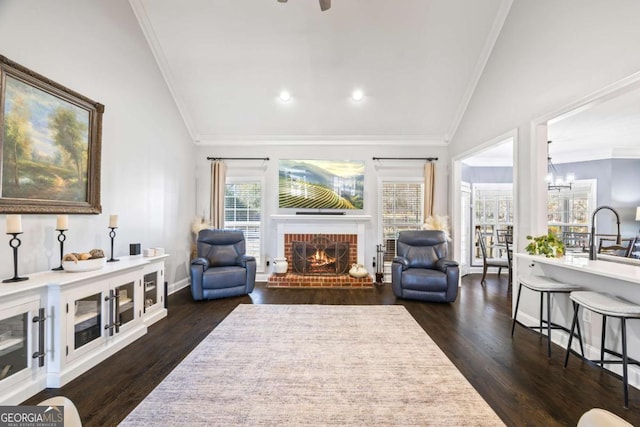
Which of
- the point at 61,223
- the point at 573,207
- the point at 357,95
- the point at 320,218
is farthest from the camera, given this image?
the point at 573,207

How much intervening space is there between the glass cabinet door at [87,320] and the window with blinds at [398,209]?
4.72m

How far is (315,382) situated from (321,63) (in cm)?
433

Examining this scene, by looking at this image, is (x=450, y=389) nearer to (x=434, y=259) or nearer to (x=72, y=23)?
(x=434, y=259)

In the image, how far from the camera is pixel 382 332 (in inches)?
126

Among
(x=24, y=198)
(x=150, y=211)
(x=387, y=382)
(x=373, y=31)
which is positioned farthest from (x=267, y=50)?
(x=387, y=382)

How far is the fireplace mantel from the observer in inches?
223

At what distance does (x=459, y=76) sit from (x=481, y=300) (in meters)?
3.64

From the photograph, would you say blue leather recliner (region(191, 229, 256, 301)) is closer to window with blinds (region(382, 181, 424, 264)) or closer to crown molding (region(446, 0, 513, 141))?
window with blinds (region(382, 181, 424, 264))

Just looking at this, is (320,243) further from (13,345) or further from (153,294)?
(13,345)

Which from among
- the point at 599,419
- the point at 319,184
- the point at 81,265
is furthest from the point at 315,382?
the point at 319,184

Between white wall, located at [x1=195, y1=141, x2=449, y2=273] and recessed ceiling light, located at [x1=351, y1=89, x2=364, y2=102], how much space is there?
1.02 m

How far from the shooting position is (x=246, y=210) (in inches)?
231

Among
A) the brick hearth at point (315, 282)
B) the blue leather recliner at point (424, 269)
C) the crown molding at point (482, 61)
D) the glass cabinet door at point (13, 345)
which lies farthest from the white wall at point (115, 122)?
the crown molding at point (482, 61)

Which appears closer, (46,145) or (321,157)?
(46,145)
